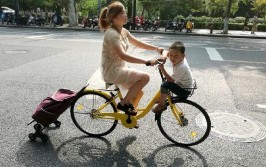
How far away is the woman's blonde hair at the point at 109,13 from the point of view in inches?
139

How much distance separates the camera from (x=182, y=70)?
3.69 m

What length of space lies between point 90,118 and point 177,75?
1.51 meters

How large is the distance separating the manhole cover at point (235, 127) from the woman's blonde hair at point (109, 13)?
1777 millimetres

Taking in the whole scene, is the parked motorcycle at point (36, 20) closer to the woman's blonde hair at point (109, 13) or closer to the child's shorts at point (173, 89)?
the woman's blonde hair at point (109, 13)

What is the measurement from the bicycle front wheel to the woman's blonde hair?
1.42 meters

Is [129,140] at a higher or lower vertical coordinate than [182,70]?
lower

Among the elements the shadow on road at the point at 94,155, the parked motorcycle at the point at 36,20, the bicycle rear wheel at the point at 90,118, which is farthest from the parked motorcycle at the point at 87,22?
the shadow on road at the point at 94,155

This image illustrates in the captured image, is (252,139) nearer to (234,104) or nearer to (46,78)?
(234,104)

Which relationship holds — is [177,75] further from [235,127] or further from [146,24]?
[146,24]

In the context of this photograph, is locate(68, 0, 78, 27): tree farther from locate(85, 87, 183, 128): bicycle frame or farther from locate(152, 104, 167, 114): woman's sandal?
locate(152, 104, 167, 114): woman's sandal

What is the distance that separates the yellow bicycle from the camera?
3.92 meters

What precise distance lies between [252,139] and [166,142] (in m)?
1.32

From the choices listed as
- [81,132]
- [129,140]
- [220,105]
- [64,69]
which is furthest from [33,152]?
[64,69]

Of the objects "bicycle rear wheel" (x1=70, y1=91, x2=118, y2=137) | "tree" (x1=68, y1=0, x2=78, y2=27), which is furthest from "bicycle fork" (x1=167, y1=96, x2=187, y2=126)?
"tree" (x1=68, y1=0, x2=78, y2=27)
